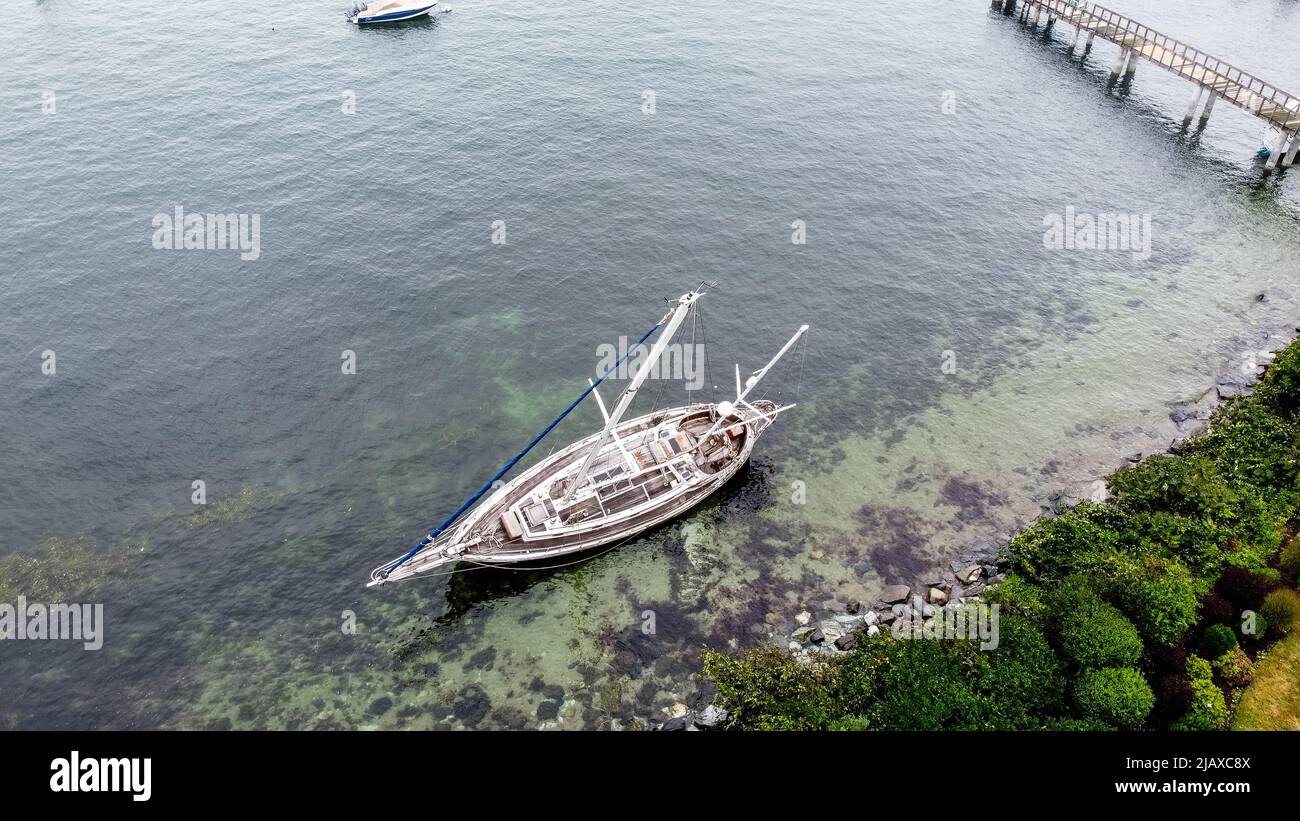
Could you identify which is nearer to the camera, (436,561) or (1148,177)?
(436,561)

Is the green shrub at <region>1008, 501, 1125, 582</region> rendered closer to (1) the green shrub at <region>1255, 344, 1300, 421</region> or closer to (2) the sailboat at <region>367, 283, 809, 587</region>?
(1) the green shrub at <region>1255, 344, 1300, 421</region>

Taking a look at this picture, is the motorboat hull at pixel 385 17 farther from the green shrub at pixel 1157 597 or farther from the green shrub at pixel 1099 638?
the green shrub at pixel 1099 638

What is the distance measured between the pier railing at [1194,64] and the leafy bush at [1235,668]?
77982 mm

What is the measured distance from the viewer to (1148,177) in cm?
9144

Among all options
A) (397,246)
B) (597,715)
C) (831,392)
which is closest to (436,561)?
(597,715)

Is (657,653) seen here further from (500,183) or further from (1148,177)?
(1148,177)

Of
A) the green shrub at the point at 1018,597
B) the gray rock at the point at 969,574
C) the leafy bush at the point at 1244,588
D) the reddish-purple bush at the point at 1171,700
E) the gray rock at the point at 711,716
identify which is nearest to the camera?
the reddish-purple bush at the point at 1171,700

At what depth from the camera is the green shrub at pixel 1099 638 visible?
41875 millimetres

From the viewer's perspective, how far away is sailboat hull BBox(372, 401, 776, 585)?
168ft

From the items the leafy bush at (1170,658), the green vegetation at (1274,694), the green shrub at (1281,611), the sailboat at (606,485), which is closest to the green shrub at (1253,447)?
the green shrub at (1281,611)

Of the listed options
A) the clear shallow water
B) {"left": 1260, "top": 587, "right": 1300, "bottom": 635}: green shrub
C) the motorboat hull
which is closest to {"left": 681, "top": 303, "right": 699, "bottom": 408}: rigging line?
the clear shallow water

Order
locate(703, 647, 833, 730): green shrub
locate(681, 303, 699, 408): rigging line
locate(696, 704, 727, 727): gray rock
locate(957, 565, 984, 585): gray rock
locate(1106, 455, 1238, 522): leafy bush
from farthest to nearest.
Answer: locate(681, 303, 699, 408): rigging line → locate(957, 565, 984, 585): gray rock → locate(1106, 455, 1238, 522): leafy bush → locate(696, 704, 727, 727): gray rock → locate(703, 647, 833, 730): green shrub

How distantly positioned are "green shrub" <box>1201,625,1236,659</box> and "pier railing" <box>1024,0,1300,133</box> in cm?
7769
